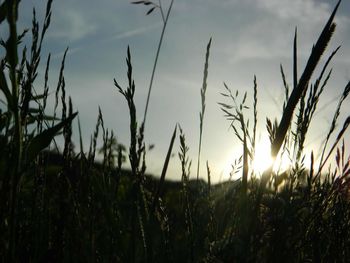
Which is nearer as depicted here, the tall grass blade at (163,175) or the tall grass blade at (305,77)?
the tall grass blade at (305,77)

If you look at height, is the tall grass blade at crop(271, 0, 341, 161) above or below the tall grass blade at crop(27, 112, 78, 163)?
above

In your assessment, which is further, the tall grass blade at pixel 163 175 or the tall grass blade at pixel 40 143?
the tall grass blade at pixel 163 175

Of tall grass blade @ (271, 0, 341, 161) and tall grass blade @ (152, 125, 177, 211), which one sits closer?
tall grass blade @ (271, 0, 341, 161)

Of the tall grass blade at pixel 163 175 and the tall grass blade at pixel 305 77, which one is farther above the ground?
the tall grass blade at pixel 305 77

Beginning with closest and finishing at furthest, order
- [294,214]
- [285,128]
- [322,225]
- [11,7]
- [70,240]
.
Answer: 1. [11,7]
2. [285,128]
3. [294,214]
4. [70,240]
5. [322,225]

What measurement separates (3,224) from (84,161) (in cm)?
39

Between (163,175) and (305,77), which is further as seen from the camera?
(163,175)

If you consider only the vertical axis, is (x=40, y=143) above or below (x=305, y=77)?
below

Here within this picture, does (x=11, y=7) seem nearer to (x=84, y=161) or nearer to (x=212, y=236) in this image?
(x=84, y=161)

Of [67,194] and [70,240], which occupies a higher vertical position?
[67,194]

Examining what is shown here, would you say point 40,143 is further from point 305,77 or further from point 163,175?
point 305,77

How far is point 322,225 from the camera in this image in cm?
154

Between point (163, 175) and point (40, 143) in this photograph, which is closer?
point (40, 143)

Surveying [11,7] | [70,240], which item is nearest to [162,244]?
[70,240]
